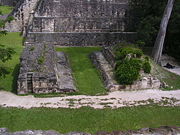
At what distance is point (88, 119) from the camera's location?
13836 mm

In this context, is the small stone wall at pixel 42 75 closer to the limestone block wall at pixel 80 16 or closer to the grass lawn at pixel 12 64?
the grass lawn at pixel 12 64

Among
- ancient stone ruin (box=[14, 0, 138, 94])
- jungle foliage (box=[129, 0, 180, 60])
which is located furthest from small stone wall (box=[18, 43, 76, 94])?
jungle foliage (box=[129, 0, 180, 60])

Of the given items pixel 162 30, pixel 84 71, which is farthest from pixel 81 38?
pixel 162 30

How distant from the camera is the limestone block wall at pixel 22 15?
30312mm

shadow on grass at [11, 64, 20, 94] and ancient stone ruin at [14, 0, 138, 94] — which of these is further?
ancient stone ruin at [14, 0, 138, 94]

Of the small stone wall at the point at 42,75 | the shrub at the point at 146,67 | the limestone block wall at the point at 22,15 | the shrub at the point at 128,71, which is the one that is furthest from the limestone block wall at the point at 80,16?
the shrub at the point at 146,67

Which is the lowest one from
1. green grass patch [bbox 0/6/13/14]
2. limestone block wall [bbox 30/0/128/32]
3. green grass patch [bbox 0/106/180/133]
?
green grass patch [bbox 0/106/180/133]

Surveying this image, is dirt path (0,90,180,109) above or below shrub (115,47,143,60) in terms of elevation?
below

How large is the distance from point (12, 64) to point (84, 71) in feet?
17.1

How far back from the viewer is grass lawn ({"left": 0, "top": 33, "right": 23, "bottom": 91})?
17627mm

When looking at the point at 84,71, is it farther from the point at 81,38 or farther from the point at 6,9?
the point at 6,9

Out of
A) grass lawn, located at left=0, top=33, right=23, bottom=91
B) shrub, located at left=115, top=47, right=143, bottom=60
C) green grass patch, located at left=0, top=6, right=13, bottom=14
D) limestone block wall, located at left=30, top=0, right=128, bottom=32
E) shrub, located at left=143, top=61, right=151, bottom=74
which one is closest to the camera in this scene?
grass lawn, located at left=0, top=33, right=23, bottom=91

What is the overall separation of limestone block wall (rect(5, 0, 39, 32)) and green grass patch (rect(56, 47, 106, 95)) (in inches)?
280

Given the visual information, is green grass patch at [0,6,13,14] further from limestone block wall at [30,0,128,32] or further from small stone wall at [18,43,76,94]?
small stone wall at [18,43,76,94]
